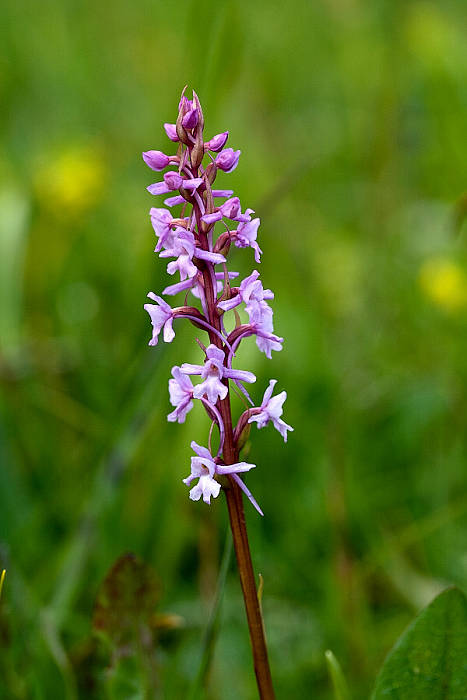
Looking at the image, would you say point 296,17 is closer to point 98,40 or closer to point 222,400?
point 98,40

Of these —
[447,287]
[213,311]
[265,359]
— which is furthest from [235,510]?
[447,287]

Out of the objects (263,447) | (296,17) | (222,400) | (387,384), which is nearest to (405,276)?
(387,384)

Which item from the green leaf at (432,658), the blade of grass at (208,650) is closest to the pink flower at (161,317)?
the blade of grass at (208,650)

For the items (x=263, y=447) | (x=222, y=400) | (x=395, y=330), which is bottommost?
(x=222, y=400)

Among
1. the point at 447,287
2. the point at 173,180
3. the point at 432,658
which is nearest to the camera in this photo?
the point at 173,180

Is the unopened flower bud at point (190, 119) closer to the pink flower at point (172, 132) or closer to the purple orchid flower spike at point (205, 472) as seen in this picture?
the pink flower at point (172, 132)

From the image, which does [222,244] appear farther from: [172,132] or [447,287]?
[447,287]
